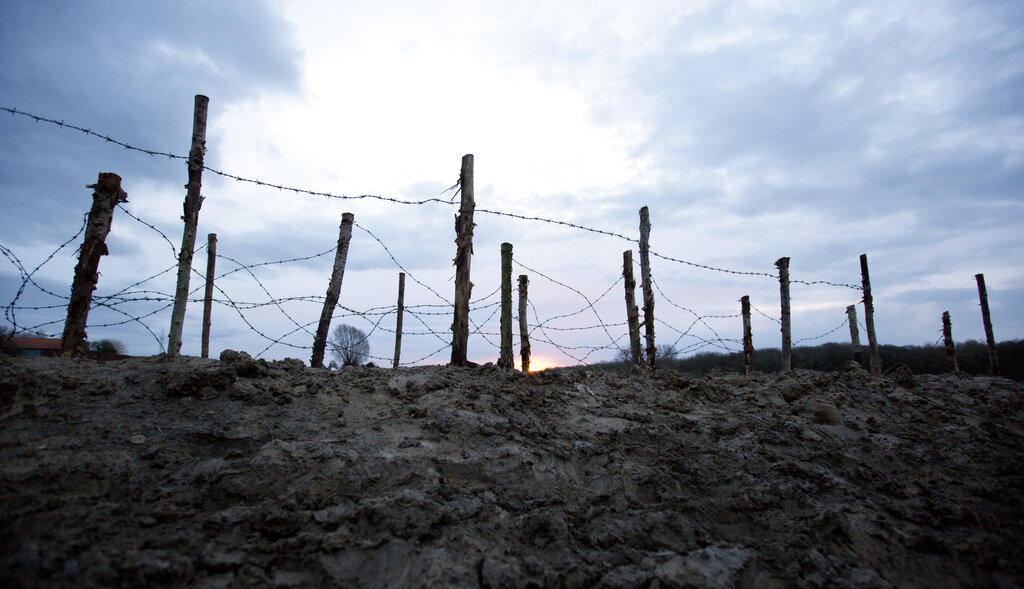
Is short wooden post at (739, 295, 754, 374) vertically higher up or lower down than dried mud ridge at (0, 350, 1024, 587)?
higher up

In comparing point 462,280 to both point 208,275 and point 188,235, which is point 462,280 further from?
point 208,275

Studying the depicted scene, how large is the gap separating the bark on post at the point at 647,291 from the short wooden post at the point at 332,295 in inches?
200

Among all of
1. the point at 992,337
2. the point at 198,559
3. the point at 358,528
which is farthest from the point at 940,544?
the point at 992,337

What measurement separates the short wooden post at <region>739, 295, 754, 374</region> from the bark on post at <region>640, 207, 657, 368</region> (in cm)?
416

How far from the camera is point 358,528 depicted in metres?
2.85

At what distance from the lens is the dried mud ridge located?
8.54ft

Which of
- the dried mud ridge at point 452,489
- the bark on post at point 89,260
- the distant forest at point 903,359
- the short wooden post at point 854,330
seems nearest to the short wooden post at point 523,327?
the dried mud ridge at point 452,489

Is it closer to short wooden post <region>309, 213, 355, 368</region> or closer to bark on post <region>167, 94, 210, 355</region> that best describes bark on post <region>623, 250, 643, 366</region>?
short wooden post <region>309, 213, 355, 368</region>

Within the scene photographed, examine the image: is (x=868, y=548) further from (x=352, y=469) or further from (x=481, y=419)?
(x=352, y=469)

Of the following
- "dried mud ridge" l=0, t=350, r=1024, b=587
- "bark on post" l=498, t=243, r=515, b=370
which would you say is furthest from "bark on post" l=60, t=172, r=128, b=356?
"bark on post" l=498, t=243, r=515, b=370

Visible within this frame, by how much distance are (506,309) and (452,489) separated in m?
4.98

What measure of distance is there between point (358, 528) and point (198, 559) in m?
0.80

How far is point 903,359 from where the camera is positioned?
31.4m

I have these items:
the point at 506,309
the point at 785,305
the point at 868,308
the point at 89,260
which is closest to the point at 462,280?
the point at 506,309
